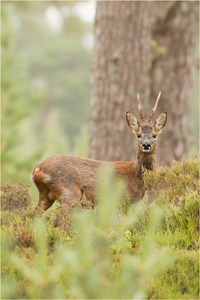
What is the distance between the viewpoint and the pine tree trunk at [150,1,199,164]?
14922mm

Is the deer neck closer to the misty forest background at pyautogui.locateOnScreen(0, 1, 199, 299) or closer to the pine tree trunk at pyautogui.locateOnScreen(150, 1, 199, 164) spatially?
the misty forest background at pyautogui.locateOnScreen(0, 1, 199, 299)

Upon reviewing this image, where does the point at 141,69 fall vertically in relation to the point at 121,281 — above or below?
above

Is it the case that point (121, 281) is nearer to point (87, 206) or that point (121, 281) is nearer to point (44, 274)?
point (44, 274)

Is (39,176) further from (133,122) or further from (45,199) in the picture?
(133,122)

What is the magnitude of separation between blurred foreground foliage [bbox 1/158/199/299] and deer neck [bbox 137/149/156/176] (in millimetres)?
425

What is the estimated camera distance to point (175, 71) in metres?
15.1

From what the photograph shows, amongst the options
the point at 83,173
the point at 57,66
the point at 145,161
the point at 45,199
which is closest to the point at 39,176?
the point at 45,199

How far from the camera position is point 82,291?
503cm

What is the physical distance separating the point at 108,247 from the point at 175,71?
9085 mm

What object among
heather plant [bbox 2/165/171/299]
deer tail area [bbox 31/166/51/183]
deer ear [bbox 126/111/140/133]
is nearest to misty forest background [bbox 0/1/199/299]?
heather plant [bbox 2/165/171/299]

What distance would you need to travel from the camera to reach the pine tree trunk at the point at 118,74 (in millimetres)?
13211

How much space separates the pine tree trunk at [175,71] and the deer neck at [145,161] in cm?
550

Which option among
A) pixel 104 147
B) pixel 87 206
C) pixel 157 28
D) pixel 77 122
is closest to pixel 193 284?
pixel 87 206

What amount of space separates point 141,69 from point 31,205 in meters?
5.45
